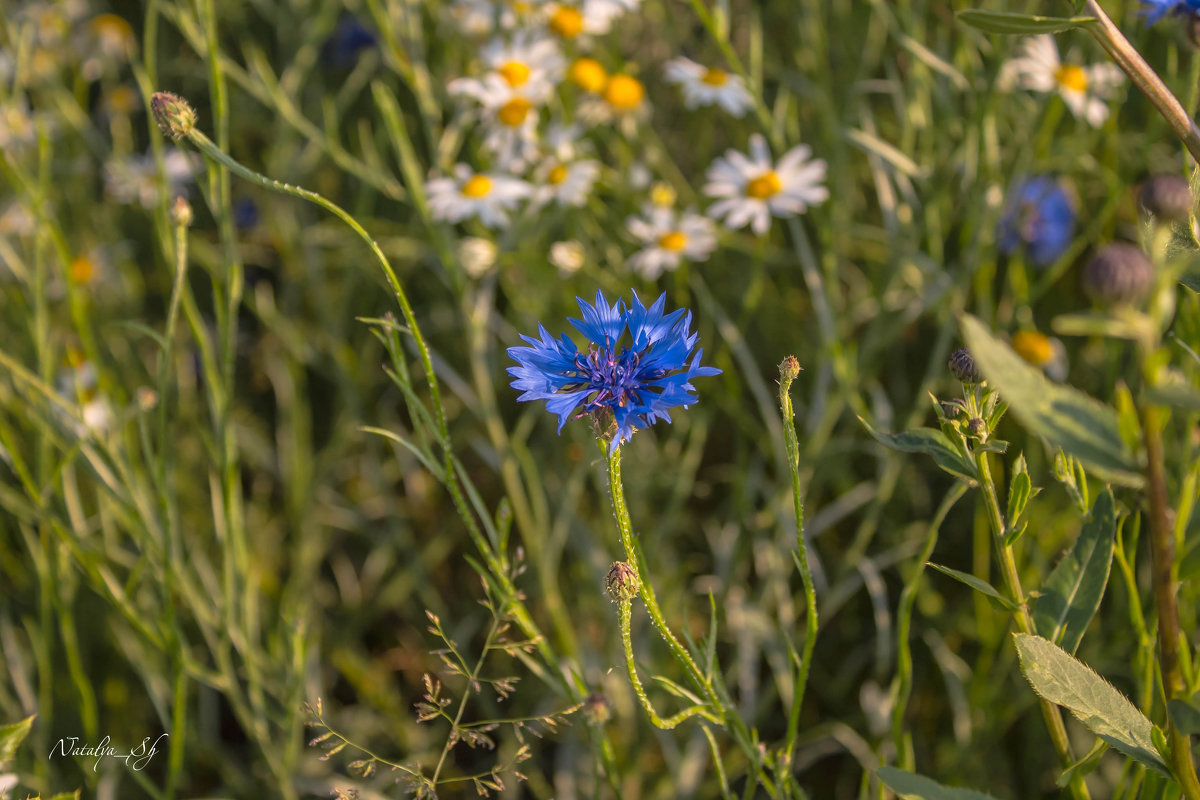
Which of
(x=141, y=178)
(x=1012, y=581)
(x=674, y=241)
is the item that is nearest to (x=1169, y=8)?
(x=1012, y=581)

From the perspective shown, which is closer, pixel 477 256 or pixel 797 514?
pixel 797 514

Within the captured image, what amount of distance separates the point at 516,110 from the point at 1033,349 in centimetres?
78

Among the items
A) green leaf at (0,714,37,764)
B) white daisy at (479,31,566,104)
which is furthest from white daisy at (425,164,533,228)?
green leaf at (0,714,37,764)

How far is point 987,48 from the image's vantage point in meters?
1.09

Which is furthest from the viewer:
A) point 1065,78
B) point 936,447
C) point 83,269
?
point 83,269

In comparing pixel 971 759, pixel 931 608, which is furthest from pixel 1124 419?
pixel 931 608

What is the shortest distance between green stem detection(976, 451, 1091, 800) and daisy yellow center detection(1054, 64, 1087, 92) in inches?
28.5

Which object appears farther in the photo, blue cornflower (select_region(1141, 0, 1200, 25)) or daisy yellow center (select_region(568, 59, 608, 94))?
daisy yellow center (select_region(568, 59, 608, 94))

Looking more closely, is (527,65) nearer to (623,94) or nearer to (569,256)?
(623,94)

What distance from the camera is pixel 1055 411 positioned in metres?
0.37

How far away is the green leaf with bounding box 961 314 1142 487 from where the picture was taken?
1.15ft

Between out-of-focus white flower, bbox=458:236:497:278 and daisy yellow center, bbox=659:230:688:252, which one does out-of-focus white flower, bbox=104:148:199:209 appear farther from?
daisy yellow center, bbox=659:230:688:252

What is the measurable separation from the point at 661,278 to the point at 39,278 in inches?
33.9

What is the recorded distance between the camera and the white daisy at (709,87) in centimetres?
126
